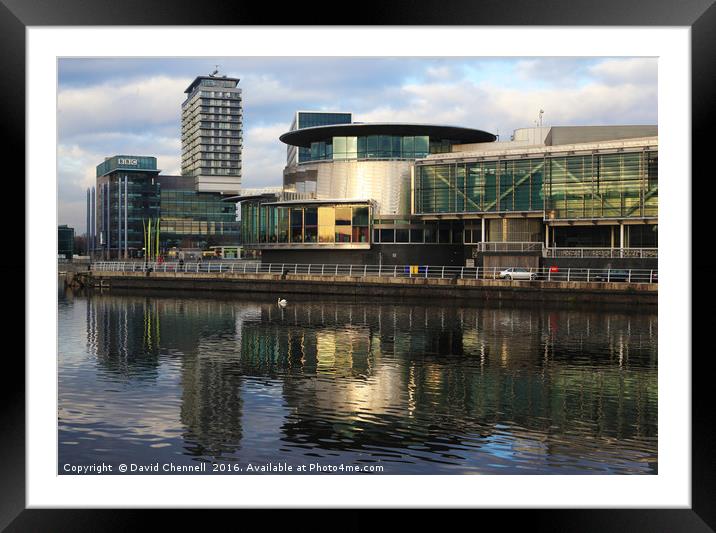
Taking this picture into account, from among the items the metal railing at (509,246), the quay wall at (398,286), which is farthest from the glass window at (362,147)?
the quay wall at (398,286)

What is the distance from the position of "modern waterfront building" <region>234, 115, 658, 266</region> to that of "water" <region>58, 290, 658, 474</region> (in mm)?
22533

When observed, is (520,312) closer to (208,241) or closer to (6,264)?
(6,264)

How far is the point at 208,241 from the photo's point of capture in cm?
17588

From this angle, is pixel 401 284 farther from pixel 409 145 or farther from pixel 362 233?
pixel 409 145

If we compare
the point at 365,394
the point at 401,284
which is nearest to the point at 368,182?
the point at 401,284

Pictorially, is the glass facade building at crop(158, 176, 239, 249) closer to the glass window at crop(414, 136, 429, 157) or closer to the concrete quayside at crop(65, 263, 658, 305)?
the concrete quayside at crop(65, 263, 658, 305)

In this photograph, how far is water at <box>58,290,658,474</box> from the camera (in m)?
15.9

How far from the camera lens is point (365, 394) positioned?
22.5m

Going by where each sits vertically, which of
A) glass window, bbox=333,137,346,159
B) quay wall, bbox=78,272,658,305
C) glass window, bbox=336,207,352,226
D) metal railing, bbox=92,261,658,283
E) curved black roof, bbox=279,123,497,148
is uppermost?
curved black roof, bbox=279,123,497,148

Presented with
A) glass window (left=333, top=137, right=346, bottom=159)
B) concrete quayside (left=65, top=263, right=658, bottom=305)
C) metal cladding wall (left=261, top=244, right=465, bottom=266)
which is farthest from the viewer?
glass window (left=333, top=137, right=346, bottom=159)

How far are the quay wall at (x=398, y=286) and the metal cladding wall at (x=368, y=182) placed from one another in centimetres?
1399

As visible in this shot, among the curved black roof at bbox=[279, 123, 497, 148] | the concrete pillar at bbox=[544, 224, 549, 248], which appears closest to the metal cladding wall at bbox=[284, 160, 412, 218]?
the curved black roof at bbox=[279, 123, 497, 148]

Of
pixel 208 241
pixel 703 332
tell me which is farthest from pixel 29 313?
pixel 208 241
